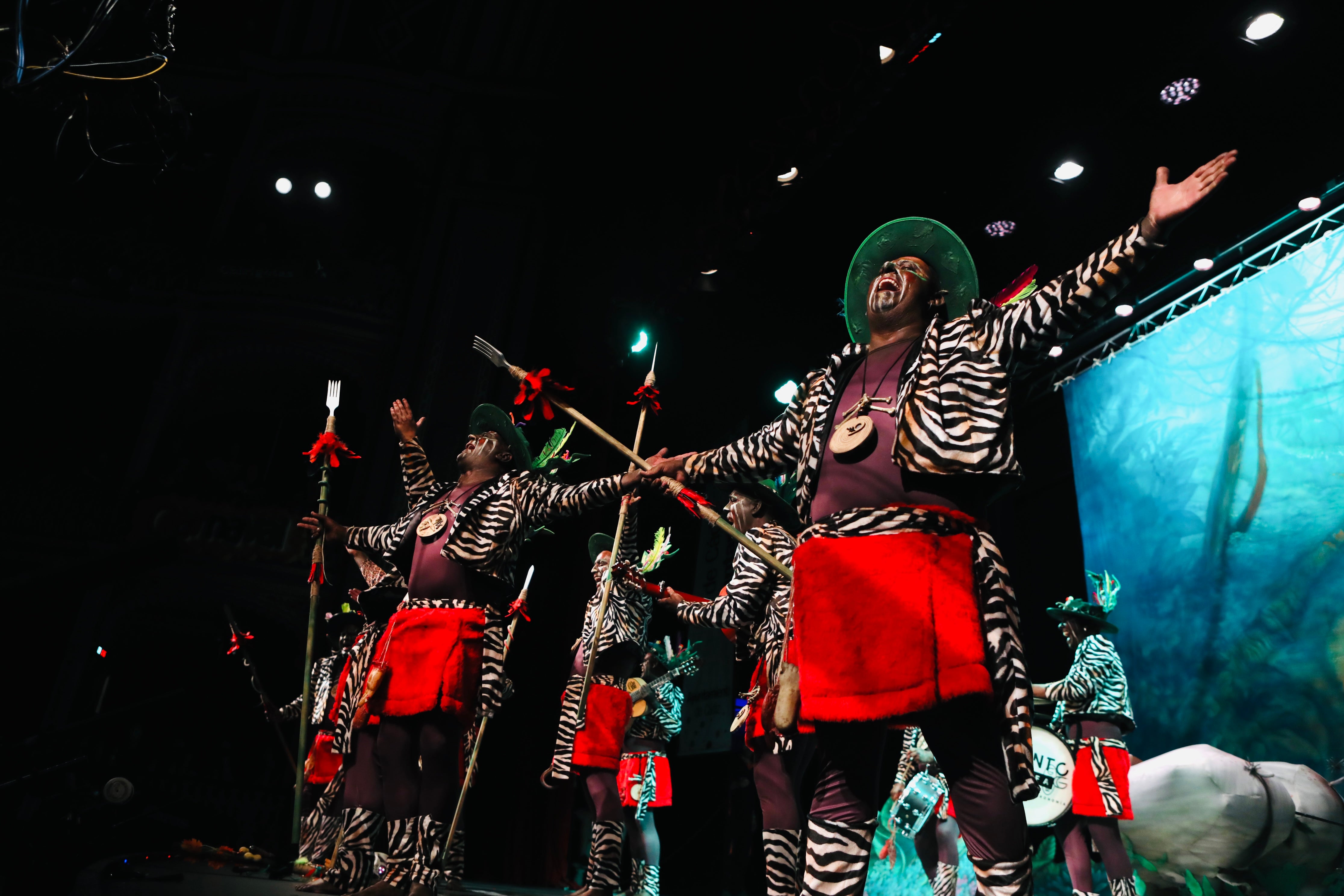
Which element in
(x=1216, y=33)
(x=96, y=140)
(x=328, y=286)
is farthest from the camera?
(x=328, y=286)

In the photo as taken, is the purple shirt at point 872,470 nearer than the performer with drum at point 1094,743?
Yes

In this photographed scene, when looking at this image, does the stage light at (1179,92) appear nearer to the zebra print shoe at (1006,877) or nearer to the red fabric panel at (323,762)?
the zebra print shoe at (1006,877)

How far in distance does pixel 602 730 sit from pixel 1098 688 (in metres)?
3.02

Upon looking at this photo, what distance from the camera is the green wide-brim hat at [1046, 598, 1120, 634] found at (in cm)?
543

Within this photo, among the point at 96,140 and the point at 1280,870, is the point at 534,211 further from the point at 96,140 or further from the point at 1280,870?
the point at 1280,870

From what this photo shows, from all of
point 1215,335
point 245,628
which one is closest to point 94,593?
point 245,628

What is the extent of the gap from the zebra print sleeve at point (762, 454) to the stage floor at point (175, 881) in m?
2.03

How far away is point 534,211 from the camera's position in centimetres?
980

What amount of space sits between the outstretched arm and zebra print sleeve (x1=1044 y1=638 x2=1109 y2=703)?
3888mm

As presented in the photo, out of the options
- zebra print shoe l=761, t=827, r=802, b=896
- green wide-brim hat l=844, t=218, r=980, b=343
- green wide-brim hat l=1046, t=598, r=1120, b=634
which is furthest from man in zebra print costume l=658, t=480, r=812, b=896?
green wide-brim hat l=1046, t=598, r=1120, b=634

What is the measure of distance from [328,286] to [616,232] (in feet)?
13.7

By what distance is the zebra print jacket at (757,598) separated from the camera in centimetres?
369

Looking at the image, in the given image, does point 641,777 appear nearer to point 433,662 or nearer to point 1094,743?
point 433,662

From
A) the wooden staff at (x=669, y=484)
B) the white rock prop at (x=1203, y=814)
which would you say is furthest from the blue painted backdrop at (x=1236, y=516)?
the wooden staff at (x=669, y=484)
